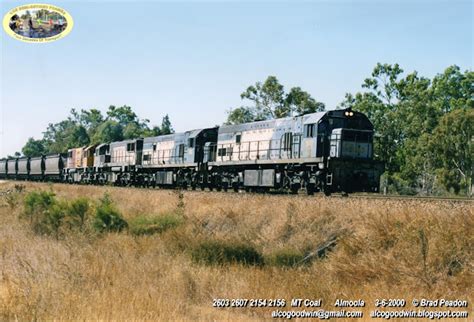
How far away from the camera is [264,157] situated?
25172 mm

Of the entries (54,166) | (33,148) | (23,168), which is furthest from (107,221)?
(33,148)

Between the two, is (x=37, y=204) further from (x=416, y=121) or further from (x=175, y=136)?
(x=416, y=121)

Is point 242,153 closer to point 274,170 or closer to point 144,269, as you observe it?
point 274,170

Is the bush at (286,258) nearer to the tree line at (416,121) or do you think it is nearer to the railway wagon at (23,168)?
the tree line at (416,121)

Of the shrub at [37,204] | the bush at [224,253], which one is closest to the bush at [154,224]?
the bush at [224,253]

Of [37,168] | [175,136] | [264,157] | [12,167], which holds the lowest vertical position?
[12,167]

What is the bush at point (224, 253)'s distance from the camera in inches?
560

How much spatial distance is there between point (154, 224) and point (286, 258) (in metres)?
6.40

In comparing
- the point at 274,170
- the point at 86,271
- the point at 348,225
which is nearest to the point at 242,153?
the point at 274,170

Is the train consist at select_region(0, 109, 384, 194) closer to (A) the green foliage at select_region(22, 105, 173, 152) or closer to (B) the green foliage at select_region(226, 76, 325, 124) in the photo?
(B) the green foliage at select_region(226, 76, 325, 124)

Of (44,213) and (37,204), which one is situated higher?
(37,204)

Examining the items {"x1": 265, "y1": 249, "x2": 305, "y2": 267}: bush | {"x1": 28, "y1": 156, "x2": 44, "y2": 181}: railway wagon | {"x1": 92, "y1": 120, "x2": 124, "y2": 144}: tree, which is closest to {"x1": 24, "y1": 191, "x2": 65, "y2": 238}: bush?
{"x1": 265, "y1": 249, "x2": 305, "y2": 267}: bush

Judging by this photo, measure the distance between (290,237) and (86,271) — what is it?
5.15 metres

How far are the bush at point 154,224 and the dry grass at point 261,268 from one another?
5.20 ft
